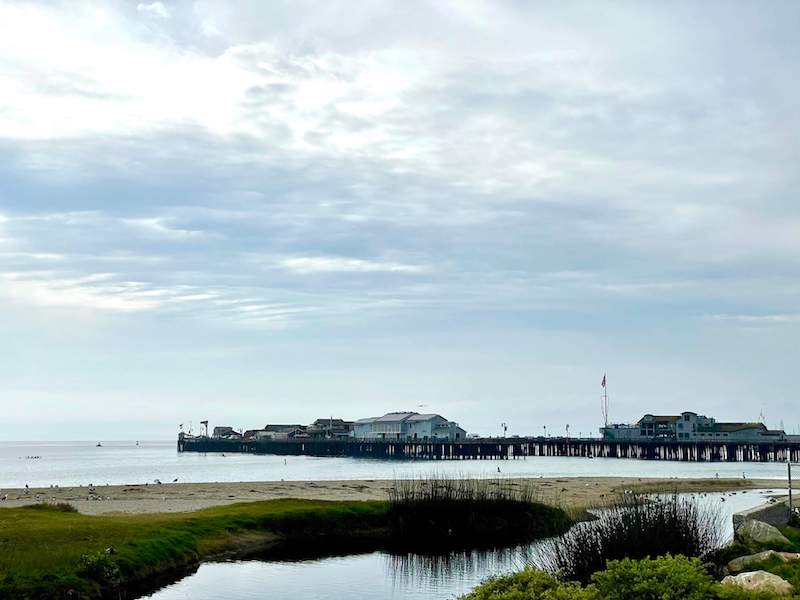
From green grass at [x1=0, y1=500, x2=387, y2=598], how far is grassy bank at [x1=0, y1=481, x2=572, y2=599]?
4 centimetres

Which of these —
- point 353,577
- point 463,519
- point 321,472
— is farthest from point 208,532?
point 321,472

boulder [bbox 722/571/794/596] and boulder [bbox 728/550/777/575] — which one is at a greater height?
boulder [bbox 722/571/794/596]

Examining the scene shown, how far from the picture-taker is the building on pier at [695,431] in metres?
172

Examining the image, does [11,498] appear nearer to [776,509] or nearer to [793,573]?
[776,509]

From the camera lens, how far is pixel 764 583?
16.3 m

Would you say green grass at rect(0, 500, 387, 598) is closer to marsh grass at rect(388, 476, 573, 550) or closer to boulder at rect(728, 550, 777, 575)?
marsh grass at rect(388, 476, 573, 550)

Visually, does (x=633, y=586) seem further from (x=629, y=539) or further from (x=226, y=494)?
(x=226, y=494)

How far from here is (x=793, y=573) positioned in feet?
58.8

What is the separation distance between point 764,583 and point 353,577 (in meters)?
16.1

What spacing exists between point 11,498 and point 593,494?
119 feet

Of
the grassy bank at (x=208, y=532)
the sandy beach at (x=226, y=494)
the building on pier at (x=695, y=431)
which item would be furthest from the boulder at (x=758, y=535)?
the building on pier at (x=695, y=431)

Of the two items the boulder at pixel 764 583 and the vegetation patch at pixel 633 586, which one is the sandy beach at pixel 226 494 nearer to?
the boulder at pixel 764 583

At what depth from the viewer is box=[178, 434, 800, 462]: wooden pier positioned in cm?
15788

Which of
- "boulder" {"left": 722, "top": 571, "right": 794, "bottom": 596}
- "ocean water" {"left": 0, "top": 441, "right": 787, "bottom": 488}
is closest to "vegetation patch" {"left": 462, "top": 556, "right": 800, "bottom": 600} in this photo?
"boulder" {"left": 722, "top": 571, "right": 794, "bottom": 596}
